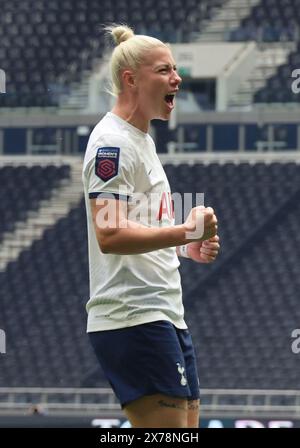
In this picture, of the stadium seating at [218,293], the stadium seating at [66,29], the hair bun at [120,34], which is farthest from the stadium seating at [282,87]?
the hair bun at [120,34]

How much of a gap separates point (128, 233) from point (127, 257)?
79mm

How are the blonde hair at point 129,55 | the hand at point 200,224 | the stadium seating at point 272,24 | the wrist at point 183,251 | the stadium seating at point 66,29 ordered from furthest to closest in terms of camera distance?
the stadium seating at point 66,29 → the stadium seating at point 272,24 → the wrist at point 183,251 → the blonde hair at point 129,55 → the hand at point 200,224

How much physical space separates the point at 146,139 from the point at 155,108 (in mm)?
59

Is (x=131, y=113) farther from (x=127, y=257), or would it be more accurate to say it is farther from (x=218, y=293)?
(x=218, y=293)

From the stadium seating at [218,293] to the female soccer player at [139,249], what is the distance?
732cm

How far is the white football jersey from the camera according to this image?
81.9 inches

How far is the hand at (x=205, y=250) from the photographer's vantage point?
7.20ft

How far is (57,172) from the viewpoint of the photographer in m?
10.8

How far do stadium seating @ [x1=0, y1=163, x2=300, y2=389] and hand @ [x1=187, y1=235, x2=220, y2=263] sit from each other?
23.6 ft

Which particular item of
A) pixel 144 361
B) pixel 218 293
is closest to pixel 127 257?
pixel 144 361

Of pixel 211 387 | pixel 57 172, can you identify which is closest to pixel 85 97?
pixel 57 172

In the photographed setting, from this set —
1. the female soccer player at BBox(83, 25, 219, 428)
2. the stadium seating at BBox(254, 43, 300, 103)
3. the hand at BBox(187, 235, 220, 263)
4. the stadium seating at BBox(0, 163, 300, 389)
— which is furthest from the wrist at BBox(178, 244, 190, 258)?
the stadium seating at BBox(254, 43, 300, 103)

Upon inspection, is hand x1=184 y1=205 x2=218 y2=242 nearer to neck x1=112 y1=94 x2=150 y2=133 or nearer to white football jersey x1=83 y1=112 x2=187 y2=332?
white football jersey x1=83 y1=112 x2=187 y2=332

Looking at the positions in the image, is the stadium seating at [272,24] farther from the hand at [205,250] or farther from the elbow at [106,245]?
the elbow at [106,245]
